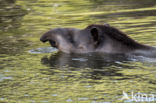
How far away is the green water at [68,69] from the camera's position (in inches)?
343

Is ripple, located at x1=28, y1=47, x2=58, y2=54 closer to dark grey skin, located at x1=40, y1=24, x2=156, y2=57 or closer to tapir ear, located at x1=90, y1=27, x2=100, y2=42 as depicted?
dark grey skin, located at x1=40, y1=24, x2=156, y2=57

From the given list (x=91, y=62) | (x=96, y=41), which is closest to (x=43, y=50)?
(x=96, y=41)

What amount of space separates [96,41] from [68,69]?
1655 mm

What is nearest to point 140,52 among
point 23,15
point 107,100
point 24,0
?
point 107,100

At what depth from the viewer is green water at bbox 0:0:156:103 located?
28.6 ft

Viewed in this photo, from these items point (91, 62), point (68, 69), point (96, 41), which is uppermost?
point (96, 41)

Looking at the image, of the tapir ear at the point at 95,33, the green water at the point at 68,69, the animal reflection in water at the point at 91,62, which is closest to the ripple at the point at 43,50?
the green water at the point at 68,69

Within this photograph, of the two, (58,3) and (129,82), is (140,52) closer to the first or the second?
(129,82)

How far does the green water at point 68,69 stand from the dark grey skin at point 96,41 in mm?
253

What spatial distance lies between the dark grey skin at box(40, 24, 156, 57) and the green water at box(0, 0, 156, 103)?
0.25m

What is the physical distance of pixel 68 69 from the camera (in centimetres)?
1080

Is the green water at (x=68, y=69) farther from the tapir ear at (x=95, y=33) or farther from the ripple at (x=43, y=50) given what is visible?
the tapir ear at (x=95, y=33)

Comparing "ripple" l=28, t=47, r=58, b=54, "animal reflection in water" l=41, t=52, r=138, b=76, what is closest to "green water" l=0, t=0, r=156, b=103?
"animal reflection in water" l=41, t=52, r=138, b=76

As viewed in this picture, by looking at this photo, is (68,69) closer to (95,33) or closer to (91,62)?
(91,62)
